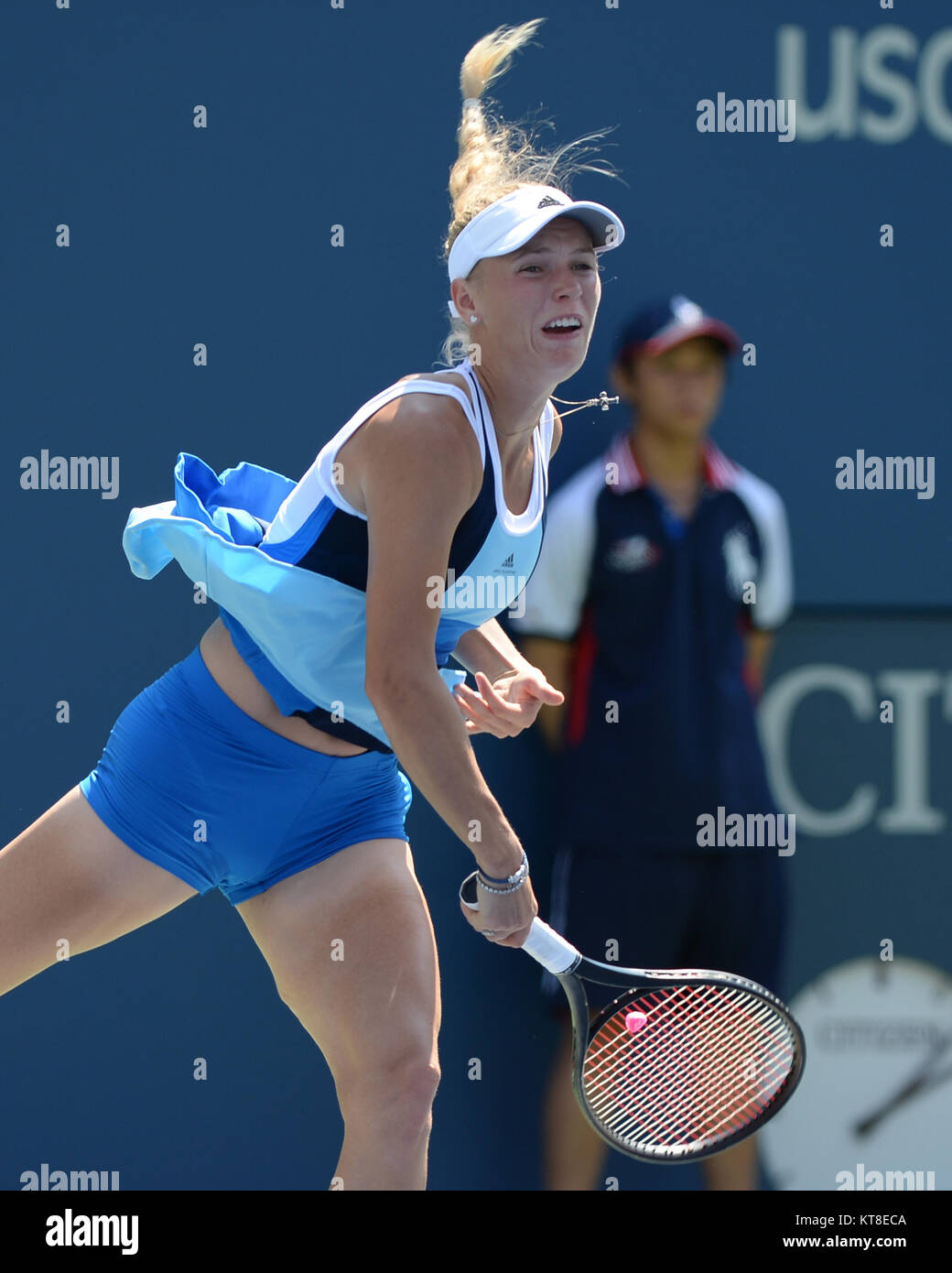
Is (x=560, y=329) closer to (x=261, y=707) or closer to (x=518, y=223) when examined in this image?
(x=518, y=223)

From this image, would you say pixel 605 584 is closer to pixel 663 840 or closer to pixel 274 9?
pixel 663 840

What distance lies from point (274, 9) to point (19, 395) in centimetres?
90

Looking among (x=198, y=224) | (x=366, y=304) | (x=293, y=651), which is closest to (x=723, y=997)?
(x=293, y=651)

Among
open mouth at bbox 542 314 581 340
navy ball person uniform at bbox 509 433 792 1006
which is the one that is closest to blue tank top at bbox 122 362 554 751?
open mouth at bbox 542 314 581 340

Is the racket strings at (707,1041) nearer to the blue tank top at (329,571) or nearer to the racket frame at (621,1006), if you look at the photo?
the racket frame at (621,1006)

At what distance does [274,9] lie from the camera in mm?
2959

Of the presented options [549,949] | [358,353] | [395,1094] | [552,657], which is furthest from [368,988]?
[358,353]

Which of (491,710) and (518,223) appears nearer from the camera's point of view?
(518,223)

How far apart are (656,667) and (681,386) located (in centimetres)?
55

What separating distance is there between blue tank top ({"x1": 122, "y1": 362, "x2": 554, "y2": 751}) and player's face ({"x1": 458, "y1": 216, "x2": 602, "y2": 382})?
8 cm

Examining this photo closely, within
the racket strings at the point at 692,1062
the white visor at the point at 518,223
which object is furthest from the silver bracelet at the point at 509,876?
the white visor at the point at 518,223

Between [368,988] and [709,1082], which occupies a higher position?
[368,988]

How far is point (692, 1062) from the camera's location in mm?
2361

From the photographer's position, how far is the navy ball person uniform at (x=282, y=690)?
6.70 feet
